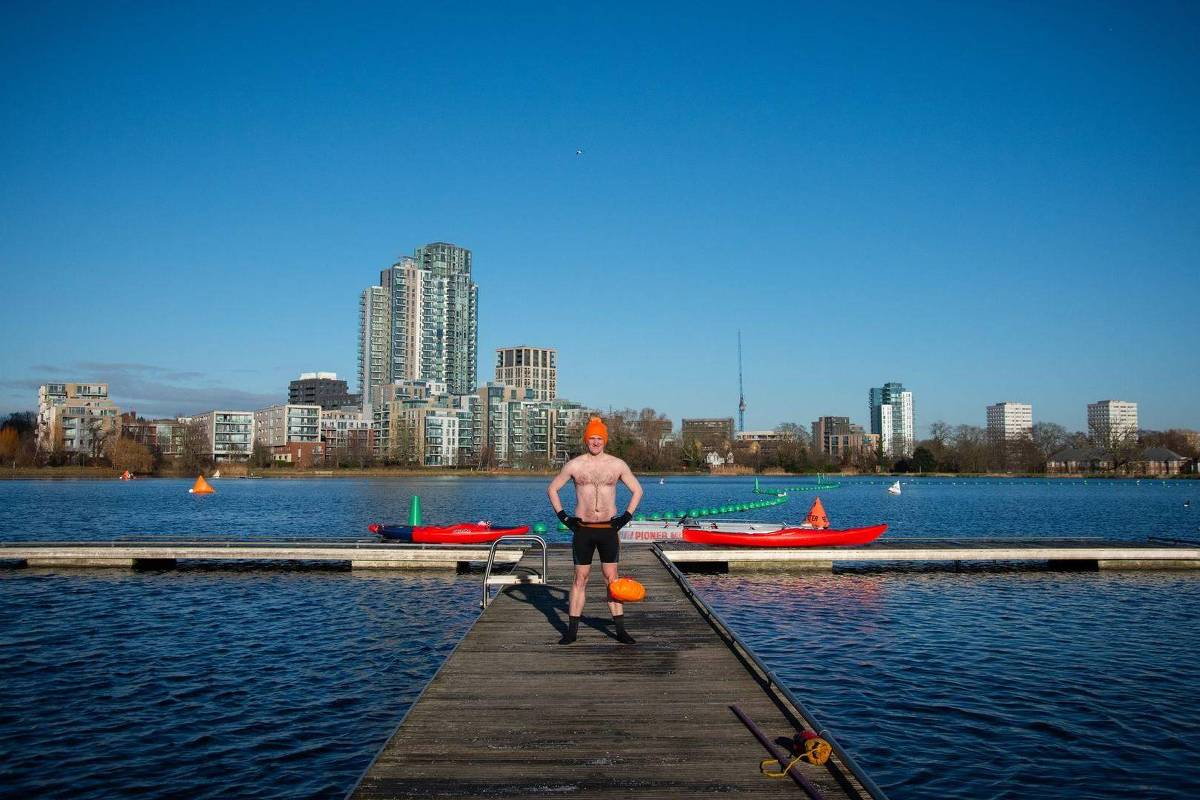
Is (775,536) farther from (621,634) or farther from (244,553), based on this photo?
(621,634)

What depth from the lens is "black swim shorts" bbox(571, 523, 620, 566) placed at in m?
10.6

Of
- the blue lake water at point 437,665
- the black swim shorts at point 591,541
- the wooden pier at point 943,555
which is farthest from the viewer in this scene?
the wooden pier at point 943,555

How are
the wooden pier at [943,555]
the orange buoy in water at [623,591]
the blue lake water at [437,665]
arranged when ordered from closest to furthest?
the blue lake water at [437,665] → the orange buoy in water at [623,591] → the wooden pier at [943,555]

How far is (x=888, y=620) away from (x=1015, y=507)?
181 ft

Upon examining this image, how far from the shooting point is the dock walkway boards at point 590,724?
6.53 meters

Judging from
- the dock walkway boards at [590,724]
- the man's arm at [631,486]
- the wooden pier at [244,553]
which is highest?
the man's arm at [631,486]

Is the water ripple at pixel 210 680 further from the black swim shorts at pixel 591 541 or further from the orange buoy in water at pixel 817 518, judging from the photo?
the orange buoy in water at pixel 817 518

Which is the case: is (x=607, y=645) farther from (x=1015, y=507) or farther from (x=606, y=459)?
(x=1015, y=507)

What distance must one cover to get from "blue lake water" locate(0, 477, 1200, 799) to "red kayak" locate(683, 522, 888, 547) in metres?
1.47

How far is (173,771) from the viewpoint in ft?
33.7

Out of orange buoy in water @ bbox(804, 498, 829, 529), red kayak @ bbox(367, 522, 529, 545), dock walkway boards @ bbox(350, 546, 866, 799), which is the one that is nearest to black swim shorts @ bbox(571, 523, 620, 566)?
dock walkway boards @ bbox(350, 546, 866, 799)

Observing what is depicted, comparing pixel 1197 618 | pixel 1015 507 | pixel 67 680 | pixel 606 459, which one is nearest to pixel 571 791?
pixel 606 459

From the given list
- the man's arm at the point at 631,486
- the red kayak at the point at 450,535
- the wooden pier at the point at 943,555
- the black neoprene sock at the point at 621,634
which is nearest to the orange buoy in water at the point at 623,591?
the black neoprene sock at the point at 621,634

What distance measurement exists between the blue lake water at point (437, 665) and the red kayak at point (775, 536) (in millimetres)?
1469
